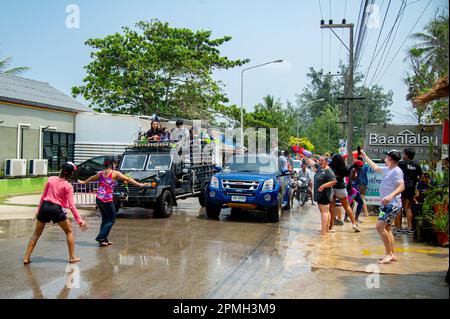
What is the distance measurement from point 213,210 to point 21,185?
931cm

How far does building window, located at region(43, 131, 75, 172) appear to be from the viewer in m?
20.0

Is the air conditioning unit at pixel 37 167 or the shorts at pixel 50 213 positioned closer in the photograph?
the shorts at pixel 50 213

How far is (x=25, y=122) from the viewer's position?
18453mm

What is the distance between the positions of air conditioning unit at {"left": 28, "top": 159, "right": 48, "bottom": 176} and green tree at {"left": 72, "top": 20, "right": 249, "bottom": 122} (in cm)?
1063

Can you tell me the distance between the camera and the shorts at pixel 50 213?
23.3 feet

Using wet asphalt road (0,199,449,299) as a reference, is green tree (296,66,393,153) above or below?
above

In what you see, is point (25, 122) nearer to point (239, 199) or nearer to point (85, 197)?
point (85, 197)

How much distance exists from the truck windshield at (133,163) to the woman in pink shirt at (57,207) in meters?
5.75

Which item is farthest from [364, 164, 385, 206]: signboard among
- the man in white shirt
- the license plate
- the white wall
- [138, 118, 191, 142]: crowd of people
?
the white wall

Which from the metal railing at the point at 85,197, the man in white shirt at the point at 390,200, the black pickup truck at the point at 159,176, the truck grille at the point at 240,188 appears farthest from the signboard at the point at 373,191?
the metal railing at the point at 85,197

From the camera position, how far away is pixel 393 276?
6609 mm

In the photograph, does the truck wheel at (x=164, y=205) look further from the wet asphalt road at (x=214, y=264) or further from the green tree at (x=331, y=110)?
the green tree at (x=331, y=110)

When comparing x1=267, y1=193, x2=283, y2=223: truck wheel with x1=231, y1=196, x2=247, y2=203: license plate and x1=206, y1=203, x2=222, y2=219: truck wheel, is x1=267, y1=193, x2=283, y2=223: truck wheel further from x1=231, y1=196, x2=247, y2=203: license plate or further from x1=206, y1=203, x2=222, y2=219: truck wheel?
x1=206, y1=203, x2=222, y2=219: truck wheel
